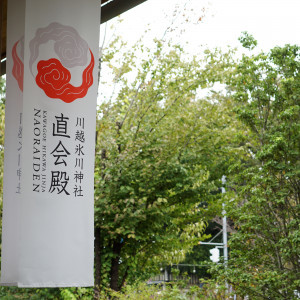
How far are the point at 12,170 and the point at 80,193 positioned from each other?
2.17 ft

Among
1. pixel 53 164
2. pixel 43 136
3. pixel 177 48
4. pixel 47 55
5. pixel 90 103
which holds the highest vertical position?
pixel 177 48

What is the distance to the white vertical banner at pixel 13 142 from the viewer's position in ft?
8.24

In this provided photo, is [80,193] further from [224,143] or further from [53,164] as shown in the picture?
[224,143]

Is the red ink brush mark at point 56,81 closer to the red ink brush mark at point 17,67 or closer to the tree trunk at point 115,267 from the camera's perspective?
the red ink brush mark at point 17,67

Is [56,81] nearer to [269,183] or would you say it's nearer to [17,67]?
[17,67]

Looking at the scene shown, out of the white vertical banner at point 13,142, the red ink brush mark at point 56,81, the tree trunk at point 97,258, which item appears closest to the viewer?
the red ink brush mark at point 56,81

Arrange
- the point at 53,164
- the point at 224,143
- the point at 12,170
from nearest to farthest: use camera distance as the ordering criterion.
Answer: the point at 53,164
the point at 12,170
the point at 224,143

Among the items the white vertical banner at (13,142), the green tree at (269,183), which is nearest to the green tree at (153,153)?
the green tree at (269,183)

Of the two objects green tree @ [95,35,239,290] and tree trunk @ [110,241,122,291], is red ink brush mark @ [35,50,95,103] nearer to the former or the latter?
green tree @ [95,35,239,290]

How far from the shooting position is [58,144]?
2.13 meters

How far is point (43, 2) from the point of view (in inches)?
86.1

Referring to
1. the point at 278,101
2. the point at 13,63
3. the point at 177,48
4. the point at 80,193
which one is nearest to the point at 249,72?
the point at 278,101

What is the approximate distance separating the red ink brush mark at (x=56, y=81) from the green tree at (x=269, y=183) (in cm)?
383

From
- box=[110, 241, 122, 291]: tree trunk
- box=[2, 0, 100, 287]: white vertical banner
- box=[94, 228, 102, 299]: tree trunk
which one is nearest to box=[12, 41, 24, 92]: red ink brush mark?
box=[2, 0, 100, 287]: white vertical banner
